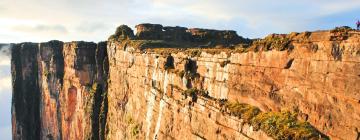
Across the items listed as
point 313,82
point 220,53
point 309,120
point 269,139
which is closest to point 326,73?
point 313,82

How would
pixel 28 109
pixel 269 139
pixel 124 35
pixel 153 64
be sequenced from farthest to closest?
pixel 28 109
pixel 124 35
pixel 153 64
pixel 269 139

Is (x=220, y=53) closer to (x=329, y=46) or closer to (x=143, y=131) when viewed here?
(x=329, y=46)

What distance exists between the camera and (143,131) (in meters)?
34.4

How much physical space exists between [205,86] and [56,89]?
3949 centimetres

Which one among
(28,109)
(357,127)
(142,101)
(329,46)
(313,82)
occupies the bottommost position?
(28,109)

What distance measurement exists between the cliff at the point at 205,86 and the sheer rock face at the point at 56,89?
0.14m

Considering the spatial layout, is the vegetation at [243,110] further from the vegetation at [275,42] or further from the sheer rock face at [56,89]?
the sheer rock face at [56,89]

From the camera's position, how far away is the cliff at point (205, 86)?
589 inches

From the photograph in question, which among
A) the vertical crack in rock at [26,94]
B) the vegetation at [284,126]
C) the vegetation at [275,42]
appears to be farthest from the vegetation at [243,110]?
the vertical crack in rock at [26,94]

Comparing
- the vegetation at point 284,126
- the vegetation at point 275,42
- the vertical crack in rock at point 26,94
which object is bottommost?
the vertical crack in rock at point 26,94

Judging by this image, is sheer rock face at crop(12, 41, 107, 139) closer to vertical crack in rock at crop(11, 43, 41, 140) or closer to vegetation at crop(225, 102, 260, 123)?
vertical crack in rock at crop(11, 43, 41, 140)

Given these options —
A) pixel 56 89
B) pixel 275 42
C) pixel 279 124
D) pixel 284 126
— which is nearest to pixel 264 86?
pixel 275 42

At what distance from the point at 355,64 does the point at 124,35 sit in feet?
114

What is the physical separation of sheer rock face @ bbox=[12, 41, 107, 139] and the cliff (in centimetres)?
14
